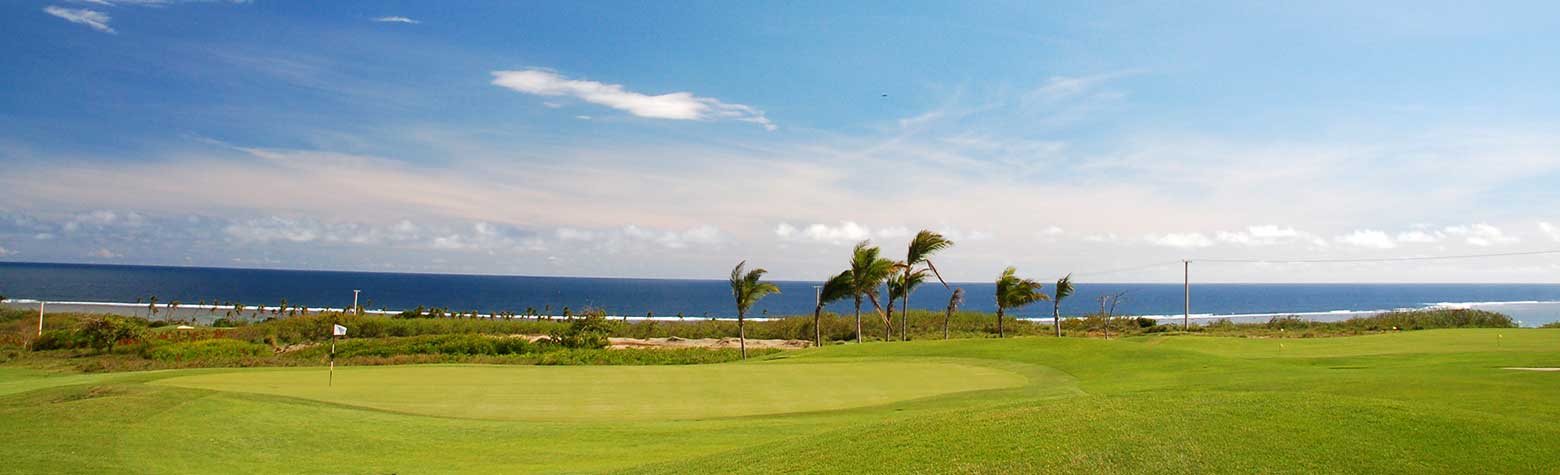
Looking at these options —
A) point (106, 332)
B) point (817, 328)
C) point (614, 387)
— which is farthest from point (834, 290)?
point (106, 332)

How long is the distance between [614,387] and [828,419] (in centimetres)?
612

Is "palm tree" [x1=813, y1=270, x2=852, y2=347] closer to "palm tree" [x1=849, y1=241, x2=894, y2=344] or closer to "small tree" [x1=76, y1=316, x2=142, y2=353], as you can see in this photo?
"palm tree" [x1=849, y1=241, x2=894, y2=344]

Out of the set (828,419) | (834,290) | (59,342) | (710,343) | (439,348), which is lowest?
(710,343)

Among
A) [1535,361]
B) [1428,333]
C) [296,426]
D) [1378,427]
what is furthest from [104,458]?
[1428,333]

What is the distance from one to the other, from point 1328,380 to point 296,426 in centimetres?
1493

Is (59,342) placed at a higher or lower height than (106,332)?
lower

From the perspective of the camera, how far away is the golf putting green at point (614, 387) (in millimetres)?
14617

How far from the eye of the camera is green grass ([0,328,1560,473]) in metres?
7.54

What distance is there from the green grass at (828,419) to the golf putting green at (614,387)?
82mm

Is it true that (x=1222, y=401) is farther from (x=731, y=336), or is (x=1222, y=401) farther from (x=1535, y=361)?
(x=731, y=336)

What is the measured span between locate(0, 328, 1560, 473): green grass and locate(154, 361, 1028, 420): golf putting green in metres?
0.08

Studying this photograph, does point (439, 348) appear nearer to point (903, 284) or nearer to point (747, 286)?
point (747, 286)

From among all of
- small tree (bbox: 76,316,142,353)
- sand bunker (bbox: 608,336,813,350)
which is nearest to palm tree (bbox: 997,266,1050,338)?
sand bunker (bbox: 608,336,813,350)

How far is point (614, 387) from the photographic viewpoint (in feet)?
57.7
